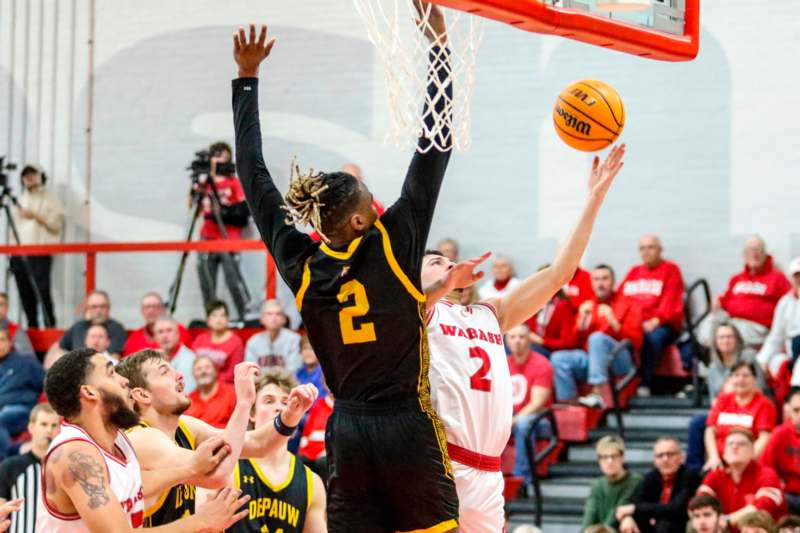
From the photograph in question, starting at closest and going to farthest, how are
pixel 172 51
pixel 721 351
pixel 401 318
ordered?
pixel 401 318 → pixel 721 351 → pixel 172 51

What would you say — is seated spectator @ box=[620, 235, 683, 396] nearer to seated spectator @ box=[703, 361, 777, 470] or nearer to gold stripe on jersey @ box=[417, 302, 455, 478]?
seated spectator @ box=[703, 361, 777, 470]

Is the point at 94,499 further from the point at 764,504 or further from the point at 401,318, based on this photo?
the point at 764,504

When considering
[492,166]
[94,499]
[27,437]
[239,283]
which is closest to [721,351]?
[492,166]

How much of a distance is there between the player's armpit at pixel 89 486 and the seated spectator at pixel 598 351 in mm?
7585

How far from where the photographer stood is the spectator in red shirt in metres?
13.2

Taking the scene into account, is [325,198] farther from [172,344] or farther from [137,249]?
[137,249]

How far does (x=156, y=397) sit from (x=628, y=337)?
23.9 ft

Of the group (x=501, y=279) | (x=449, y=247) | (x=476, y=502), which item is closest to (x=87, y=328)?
(x=449, y=247)

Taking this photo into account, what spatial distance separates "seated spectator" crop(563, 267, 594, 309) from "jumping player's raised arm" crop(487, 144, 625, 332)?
733 centimetres

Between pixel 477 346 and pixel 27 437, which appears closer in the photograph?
pixel 477 346

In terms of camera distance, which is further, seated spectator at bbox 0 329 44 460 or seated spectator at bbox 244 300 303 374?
seated spectator at bbox 0 329 44 460

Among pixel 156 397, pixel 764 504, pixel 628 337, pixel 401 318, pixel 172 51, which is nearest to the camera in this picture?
pixel 401 318

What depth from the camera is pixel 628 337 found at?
12844 mm

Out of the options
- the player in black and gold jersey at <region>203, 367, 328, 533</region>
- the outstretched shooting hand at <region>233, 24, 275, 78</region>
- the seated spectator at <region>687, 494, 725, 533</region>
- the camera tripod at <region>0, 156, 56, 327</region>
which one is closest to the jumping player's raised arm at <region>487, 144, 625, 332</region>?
the outstretched shooting hand at <region>233, 24, 275, 78</region>
